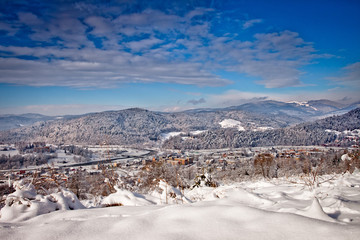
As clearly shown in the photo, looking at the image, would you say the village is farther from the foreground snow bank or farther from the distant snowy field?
the distant snowy field

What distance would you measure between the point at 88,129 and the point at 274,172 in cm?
10377

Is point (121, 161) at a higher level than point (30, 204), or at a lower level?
lower

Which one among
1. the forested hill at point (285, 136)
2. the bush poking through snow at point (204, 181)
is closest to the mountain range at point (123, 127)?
the forested hill at point (285, 136)

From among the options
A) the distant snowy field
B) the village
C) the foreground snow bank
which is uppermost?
the distant snowy field

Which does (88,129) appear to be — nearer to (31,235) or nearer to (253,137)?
(253,137)

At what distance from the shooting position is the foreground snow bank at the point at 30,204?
81.8 inches

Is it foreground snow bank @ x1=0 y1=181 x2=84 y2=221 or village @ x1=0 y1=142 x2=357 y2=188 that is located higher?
foreground snow bank @ x1=0 y1=181 x2=84 y2=221

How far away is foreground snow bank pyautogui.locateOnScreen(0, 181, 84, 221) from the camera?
2077 mm

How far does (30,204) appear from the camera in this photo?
7.52 ft

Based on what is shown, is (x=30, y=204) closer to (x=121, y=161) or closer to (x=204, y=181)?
(x=204, y=181)

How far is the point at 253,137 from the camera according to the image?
266 ft

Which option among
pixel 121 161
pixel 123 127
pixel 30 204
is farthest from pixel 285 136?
pixel 30 204

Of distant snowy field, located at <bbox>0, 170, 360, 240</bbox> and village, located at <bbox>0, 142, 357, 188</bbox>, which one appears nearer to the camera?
distant snowy field, located at <bbox>0, 170, 360, 240</bbox>

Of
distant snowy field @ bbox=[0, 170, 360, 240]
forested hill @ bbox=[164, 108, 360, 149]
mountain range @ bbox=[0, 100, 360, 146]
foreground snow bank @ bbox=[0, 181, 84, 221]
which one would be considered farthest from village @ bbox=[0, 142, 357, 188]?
mountain range @ bbox=[0, 100, 360, 146]
